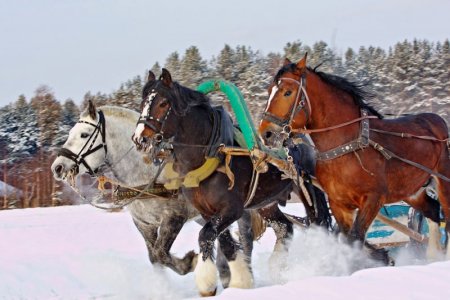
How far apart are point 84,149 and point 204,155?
146cm

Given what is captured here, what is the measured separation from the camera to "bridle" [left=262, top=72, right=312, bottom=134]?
5402 mm

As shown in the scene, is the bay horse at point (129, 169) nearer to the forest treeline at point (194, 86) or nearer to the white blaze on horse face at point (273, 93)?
the white blaze on horse face at point (273, 93)

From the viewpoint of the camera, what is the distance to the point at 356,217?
5473 millimetres

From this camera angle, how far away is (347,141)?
561cm

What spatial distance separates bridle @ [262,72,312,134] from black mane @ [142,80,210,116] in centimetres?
90

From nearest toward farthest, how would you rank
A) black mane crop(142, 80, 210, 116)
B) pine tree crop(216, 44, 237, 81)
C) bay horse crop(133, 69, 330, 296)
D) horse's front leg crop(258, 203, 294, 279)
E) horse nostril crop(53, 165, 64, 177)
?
bay horse crop(133, 69, 330, 296)
black mane crop(142, 80, 210, 116)
horse nostril crop(53, 165, 64, 177)
horse's front leg crop(258, 203, 294, 279)
pine tree crop(216, 44, 237, 81)

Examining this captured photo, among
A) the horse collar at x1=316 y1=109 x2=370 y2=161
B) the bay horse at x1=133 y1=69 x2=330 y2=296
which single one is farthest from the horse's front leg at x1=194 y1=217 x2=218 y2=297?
the horse collar at x1=316 y1=109 x2=370 y2=161

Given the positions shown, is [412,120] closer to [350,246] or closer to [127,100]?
[350,246]

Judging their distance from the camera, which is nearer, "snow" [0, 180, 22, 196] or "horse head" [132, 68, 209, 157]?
"horse head" [132, 68, 209, 157]

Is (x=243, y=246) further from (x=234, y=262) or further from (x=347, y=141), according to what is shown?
(x=347, y=141)

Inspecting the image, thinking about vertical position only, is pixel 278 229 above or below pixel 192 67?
below

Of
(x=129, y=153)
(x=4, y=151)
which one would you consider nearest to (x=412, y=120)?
(x=129, y=153)

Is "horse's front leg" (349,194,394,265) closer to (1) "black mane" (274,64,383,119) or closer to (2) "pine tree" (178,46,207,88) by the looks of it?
(1) "black mane" (274,64,383,119)

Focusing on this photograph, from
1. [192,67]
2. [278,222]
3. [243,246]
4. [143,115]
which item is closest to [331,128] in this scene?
[143,115]
